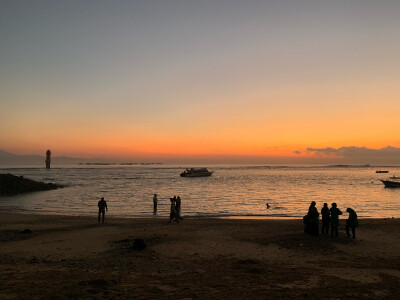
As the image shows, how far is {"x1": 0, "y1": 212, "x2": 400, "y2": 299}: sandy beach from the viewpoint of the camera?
27.3ft

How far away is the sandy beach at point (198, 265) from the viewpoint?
8312 millimetres

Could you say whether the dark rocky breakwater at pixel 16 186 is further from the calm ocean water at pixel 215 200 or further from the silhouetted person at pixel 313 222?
the silhouetted person at pixel 313 222

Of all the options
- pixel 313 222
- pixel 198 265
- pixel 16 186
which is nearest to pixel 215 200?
pixel 313 222

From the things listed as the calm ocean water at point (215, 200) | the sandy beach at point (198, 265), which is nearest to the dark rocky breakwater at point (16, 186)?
the calm ocean water at point (215, 200)

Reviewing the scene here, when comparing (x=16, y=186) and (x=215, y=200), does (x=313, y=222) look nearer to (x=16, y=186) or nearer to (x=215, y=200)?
(x=215, y=200)

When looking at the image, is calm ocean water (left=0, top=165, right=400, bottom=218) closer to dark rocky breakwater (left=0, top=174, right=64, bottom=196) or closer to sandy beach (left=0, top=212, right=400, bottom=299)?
dark rocky breakwater (left=0, top=174, right=64, bottom=196)

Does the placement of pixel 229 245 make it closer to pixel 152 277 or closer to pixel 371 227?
pixel 152 277

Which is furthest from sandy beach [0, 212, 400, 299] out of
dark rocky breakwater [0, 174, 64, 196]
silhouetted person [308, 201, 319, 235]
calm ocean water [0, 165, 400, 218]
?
dark rocky breakwater [0, 174, 64, 196]

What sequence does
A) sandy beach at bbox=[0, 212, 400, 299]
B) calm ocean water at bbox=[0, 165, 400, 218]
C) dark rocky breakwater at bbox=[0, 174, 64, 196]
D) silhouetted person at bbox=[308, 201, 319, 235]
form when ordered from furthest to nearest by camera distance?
1. dark rocky breakwater at bbox=[0, 174, 64, 196]
2. calm ocean water at bbox=[0, 165, 400, 218]
3. silhouetted person at bbox=[308, 201, 319, 235]
4. sandy beach at bbox=[0, 212, 400, 299]

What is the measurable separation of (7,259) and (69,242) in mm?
3278

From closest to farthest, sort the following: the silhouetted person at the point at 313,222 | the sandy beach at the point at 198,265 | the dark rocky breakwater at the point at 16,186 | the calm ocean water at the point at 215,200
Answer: the sandy beach at the point at 198,265
the silhouetted person at the point at 313,222
the calm ocean water at the point at 215,200
the dark rocky breakwater at the point at 16,186

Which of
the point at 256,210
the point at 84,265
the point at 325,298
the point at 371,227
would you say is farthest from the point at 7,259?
the point at 256,210

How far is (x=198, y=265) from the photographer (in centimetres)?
1084

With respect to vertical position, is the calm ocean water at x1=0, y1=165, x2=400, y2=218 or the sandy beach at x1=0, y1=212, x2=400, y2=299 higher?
the sandy beach at x1=0, y1=212, x2=400, y2=299
